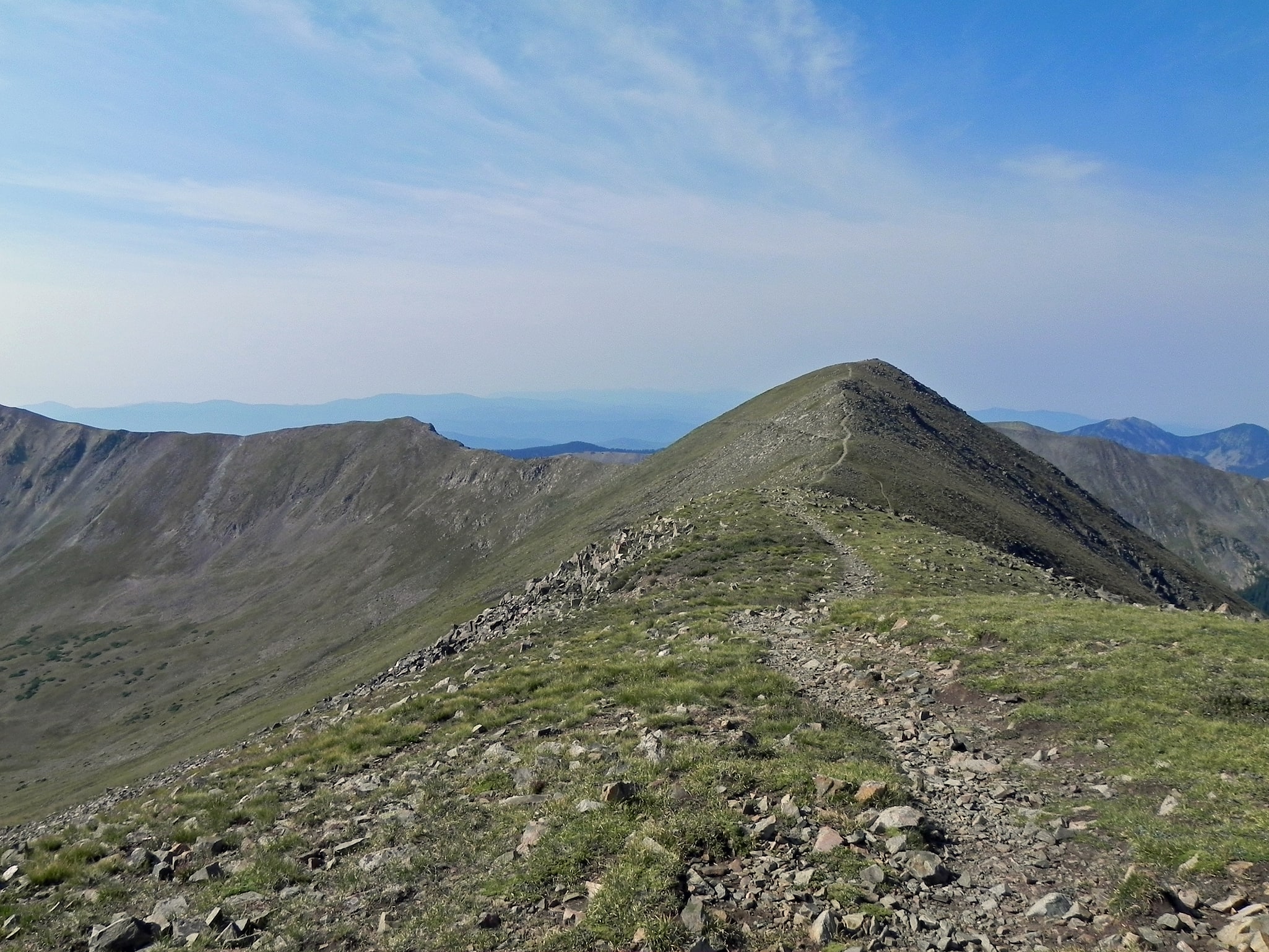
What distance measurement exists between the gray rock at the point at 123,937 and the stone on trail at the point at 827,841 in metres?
9.98

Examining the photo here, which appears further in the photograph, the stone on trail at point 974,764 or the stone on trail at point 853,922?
the stone on trail at point 974,764

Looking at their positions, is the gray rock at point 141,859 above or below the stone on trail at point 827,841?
below

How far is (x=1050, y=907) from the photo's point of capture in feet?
28.5

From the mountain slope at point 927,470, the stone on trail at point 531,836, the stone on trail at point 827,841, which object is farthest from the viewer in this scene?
the mountain slope at point 927,470

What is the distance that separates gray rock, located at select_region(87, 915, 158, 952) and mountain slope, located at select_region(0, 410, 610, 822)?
6649 cm

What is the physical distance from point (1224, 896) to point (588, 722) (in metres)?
12.0

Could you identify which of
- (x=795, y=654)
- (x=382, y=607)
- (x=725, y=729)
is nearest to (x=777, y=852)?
(x=725, y=729)

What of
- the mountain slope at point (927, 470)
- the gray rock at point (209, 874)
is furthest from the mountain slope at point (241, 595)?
the gray rock at point (209, 874)

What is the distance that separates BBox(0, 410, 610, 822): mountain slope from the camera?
104m

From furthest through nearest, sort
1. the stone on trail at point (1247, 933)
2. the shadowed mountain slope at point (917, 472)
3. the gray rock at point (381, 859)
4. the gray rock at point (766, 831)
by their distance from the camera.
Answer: the shadowed mountain slope at point (917, 472)
the gray rock at point (381, 859)
the gray rock at point (766, 831)
the stone on trail at point (1247, 933)

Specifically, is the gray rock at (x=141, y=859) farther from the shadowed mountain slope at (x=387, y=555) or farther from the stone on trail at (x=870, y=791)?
the shadowed mountain slope at (x=387, y=555)

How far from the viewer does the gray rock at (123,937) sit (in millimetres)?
9758

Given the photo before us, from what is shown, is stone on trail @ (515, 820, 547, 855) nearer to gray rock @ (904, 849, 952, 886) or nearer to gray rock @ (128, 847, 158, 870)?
gray rock @ (904, 849, 952, 886)

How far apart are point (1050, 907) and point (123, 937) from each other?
13.0 metres
